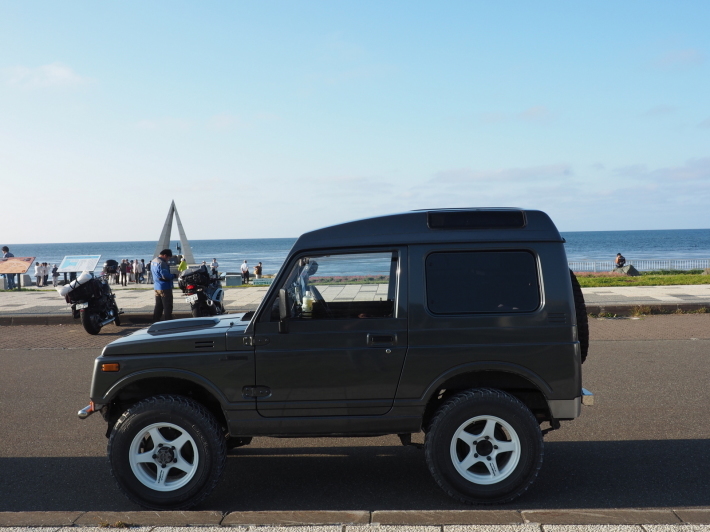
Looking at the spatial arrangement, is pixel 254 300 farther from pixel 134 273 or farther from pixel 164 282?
pixel 134 273

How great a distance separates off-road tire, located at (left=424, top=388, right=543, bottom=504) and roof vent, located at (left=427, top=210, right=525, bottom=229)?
111cm

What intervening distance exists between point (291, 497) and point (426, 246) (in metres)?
1.97

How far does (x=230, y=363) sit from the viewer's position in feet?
14.3

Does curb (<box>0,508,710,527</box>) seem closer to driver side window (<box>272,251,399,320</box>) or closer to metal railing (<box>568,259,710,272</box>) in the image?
driver side window (<box>272,251,399,320</box>)

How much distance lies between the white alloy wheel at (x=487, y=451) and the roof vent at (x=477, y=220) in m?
1.27

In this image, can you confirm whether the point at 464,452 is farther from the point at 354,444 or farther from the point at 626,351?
the point at 626,351

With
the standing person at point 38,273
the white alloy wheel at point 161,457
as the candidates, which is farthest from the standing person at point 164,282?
the standing person at point 38,273

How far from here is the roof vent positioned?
14.7 ft

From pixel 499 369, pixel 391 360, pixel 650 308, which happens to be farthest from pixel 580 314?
pixel 650 308

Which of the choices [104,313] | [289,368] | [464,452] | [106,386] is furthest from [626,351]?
[104,313]

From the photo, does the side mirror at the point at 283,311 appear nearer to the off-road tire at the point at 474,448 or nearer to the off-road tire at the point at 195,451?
the off-road tire at the point at 195,451

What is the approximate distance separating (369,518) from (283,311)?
53.8 inches

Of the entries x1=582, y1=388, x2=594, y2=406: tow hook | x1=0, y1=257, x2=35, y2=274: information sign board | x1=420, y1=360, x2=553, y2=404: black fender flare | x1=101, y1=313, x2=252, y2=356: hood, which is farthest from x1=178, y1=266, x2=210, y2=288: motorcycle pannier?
x1=0, y1=257, x2=35, y2=274: information sign board

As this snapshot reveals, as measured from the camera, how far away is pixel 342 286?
4.51 metres
